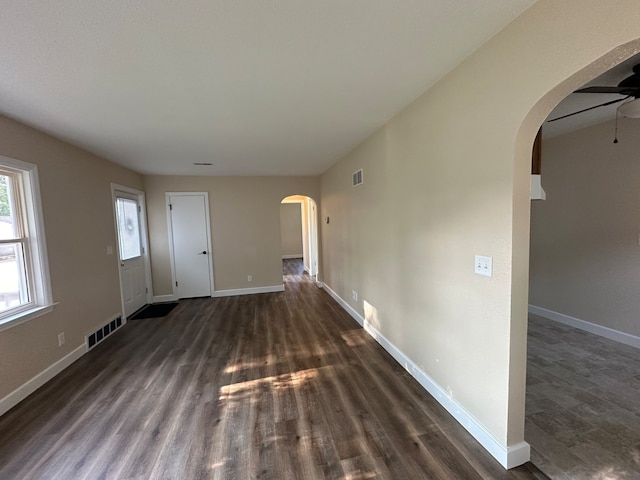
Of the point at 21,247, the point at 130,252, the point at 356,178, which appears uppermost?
the point at 356,178

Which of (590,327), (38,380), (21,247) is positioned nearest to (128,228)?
(21,247)

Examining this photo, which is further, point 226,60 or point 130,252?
point 130,252

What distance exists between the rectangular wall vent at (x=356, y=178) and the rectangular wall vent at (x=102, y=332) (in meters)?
3.82

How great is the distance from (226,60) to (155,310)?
14.7ft

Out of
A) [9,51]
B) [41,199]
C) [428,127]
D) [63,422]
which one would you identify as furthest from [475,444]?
[41,199]

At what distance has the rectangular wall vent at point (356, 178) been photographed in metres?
3.59

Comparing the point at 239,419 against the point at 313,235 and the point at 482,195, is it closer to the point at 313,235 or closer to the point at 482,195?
the point at 482,195

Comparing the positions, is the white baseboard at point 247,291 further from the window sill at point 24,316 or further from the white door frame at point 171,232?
the window sill at point 24,316

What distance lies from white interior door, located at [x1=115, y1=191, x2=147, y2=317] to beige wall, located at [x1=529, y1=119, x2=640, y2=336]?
247 inches

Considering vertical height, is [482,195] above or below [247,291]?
above

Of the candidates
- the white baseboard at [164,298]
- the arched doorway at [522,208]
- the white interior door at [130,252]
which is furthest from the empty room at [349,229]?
the white baseboard at [164,298]

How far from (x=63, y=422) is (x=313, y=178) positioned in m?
5.02

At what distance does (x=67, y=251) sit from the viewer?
9.86ft

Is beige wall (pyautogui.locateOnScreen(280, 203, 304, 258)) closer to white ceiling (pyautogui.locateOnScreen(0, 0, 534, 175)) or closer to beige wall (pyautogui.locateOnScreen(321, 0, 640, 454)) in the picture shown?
white ceiling (pyautogui.locateOnScreen(0, 0, 534, 175))
